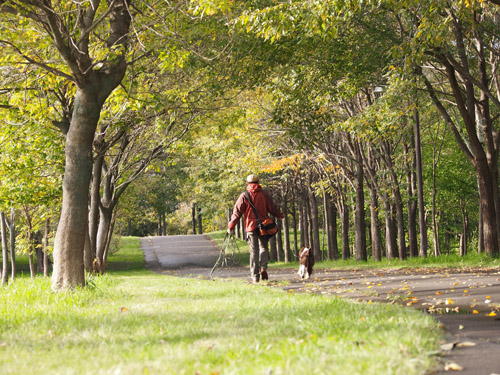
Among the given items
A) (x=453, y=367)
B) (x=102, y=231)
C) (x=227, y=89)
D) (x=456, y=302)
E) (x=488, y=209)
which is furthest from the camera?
(x=102, y=231)

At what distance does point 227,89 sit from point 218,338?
13.2 metres

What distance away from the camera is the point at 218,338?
4867mm

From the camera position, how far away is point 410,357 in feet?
13.2

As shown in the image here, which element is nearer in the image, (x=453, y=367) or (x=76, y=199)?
(x=453, y=367)

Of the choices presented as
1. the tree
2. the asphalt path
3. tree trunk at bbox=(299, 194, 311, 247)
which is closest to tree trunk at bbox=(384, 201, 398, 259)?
tree trunk at bbox=(299, 194, 311, 247)

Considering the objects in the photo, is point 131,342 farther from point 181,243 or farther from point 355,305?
point 181,243

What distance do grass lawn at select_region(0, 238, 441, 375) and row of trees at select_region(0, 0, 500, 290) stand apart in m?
3.71

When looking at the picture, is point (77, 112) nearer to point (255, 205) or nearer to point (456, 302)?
point (255, 205)

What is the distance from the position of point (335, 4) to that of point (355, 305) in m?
4.60

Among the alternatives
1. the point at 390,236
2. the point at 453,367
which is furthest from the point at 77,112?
the point at 390,236

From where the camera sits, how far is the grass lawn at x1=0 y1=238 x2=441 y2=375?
12.8 feet

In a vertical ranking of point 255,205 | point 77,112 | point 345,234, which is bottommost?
point 345,234

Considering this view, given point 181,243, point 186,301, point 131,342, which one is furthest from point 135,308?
point 181,243

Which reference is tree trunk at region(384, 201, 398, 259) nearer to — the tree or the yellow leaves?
the yellow leaves
